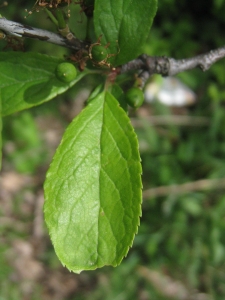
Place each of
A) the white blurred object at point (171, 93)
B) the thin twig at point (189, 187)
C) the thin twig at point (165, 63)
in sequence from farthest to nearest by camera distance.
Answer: the white blurred object at point (171, 93), the thin twig at point (189, 187), the thin twig at point (165, 63)

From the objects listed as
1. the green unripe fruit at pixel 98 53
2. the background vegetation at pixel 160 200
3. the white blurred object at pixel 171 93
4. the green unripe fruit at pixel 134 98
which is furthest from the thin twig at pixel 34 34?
the white blurred object at pixel 171 93

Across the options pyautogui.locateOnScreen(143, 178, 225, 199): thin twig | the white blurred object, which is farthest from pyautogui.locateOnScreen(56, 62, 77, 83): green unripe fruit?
the white blurred object

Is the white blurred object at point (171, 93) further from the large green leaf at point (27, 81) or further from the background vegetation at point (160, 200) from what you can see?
the large green leaf at point (27, 81)

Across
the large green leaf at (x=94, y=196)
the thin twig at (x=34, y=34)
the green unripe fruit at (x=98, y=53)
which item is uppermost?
the thin twig at (x=34, y=34)

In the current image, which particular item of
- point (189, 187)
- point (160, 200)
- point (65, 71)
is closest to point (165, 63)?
point (65, 71)

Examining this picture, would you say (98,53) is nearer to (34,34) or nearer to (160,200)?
(34,34)

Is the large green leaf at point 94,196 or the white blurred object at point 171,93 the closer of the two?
the large green leaf at point 94,196

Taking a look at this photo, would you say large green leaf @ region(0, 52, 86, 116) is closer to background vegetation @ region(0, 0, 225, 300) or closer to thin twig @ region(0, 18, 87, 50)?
thin twig @ region(0, 18, 87, 50)

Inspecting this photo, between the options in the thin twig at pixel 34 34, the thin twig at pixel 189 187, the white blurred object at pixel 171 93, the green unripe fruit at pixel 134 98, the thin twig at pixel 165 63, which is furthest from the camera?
the white blurred object at pixel 171 93
